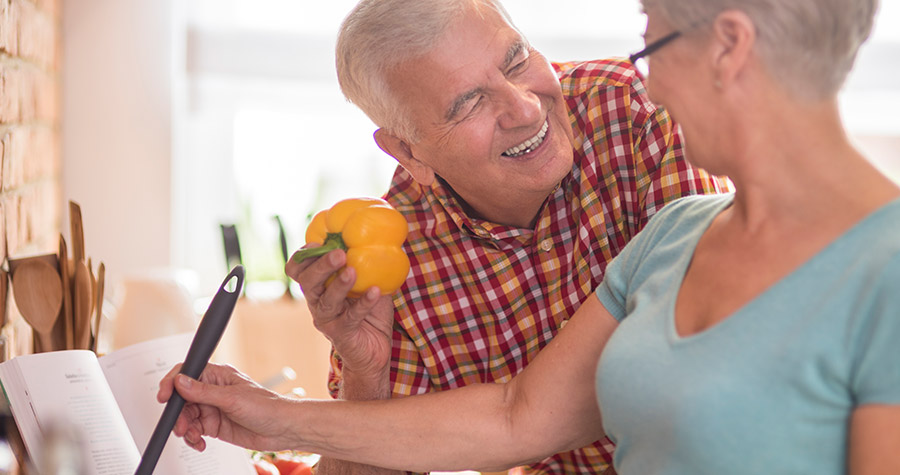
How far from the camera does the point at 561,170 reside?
1.45m

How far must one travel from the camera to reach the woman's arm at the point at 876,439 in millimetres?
695

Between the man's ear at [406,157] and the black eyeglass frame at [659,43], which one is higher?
the black eyeglass frame at [659,43]

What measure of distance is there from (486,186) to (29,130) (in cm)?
123

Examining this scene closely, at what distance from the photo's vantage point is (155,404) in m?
1.18

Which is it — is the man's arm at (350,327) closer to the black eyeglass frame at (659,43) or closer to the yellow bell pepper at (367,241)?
the yellow bell pepper at (367,241)

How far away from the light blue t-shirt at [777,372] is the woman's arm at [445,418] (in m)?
0.16

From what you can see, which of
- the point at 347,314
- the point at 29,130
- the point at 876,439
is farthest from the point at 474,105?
the point at 29,130

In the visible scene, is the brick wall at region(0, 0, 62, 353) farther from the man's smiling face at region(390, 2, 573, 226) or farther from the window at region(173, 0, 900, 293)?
the man's smiling face at region(390, 2, 573, 226)

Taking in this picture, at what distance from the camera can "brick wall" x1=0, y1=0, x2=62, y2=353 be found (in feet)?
5.22

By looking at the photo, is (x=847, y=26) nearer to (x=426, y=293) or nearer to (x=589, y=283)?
(x=589, y=283)

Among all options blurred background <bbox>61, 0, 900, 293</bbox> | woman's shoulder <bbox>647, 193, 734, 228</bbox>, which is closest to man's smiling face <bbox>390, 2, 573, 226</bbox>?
woman's shoulder <bbox>647, 193, 734, 228</bbox>

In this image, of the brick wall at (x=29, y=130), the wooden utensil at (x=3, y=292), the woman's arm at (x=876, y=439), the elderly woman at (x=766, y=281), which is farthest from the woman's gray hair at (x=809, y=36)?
the brick wall at (x=29, y=130)

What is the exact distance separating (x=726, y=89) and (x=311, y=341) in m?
1.97

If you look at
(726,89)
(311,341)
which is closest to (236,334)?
(311,341)
